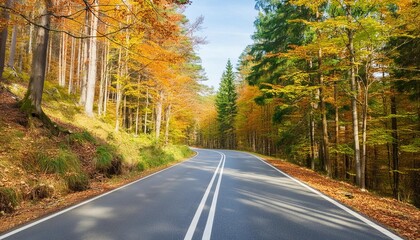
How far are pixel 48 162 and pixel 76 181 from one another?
109 centimetres

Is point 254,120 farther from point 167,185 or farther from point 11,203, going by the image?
point 11,203

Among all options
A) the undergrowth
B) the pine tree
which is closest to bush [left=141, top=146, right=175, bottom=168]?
the undergrowth

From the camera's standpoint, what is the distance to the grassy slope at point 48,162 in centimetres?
761

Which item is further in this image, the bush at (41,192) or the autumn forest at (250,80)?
the autumn forest at (250,80)

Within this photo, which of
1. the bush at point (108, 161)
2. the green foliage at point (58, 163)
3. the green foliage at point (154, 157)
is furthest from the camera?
the green foliage at point (154, 157)

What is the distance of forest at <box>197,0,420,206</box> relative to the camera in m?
12.2

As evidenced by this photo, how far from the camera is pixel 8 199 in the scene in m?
7.05

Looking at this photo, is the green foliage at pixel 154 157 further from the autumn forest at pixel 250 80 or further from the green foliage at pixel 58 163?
the green foliage at pixel 58 163

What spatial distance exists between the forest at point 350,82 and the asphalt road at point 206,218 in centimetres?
682

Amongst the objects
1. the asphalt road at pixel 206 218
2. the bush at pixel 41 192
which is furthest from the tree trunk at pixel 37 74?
the asphalt road at pixel 206 218

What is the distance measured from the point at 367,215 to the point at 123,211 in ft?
18.5

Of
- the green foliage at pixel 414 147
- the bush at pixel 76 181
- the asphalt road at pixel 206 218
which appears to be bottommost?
the asphalt road at pixel 206 218

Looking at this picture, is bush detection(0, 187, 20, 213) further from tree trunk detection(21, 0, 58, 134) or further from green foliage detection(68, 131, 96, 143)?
green foliage detection(68, 131, 96, 143)

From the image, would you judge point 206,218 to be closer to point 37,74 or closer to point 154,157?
point 37,74
